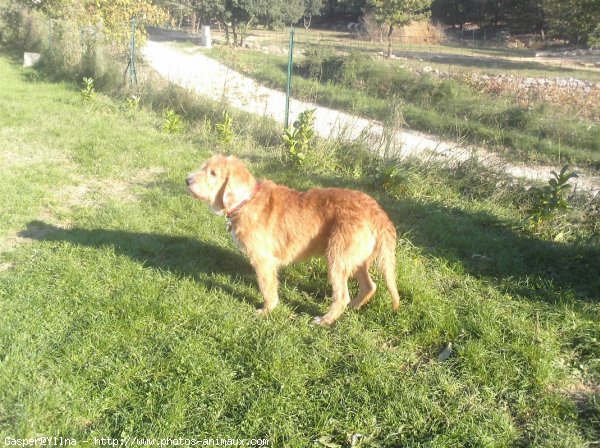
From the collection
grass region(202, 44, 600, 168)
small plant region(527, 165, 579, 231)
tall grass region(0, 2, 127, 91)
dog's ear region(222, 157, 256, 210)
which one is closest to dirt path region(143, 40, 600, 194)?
grass region(202, 44, 600, 168)

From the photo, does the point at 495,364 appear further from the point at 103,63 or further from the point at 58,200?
the point at 103,63

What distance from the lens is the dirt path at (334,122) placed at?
310 inches

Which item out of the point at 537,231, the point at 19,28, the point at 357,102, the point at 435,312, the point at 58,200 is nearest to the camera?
the point at 435,312

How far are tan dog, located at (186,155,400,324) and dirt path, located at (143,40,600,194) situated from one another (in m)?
4.20

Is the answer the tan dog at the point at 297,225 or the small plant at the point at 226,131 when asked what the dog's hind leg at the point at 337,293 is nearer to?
the tan dog at the point at 297,225

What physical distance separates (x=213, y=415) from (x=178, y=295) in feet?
4.93

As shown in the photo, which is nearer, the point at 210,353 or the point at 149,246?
the point at 210,353

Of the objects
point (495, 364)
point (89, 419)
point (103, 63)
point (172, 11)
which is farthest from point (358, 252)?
point (172, 11)

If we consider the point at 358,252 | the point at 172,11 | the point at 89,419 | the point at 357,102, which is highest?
the point at 172,11

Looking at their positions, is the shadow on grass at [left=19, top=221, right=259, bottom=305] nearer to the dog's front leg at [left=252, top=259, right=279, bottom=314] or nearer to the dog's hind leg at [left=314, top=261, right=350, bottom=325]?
the dog's front leg at [left=252, top=259, right=279, bottom=314]

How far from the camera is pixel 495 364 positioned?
12.0 ft

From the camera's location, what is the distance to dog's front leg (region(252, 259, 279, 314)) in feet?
13.8

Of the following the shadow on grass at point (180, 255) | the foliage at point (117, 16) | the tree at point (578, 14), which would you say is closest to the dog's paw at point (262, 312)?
the shadow on grass at point (180, 255)

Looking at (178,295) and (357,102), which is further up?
(357,102)
